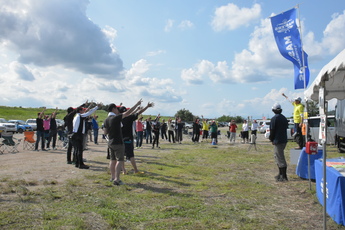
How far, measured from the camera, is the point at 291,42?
28.9ft

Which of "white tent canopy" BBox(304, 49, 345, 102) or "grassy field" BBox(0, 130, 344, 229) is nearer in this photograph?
"white tent canopy" BBox(304, 49, 345, 102)

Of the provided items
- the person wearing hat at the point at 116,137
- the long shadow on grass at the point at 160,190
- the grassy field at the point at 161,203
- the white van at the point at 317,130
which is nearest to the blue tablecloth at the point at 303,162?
the grassy field at the point at 161,203

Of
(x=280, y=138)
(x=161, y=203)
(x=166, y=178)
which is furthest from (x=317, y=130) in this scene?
(x=161, y=203)

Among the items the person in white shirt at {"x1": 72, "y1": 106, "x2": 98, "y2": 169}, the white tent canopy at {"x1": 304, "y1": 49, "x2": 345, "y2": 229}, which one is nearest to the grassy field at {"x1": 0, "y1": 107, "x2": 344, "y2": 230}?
the person in white shirt at {"x1": 72, "y1": 106, "x2": 98, "y2": 169}

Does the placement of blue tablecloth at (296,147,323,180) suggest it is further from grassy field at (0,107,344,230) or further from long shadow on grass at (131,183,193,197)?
long shadow on grass at (131,183,193,197)

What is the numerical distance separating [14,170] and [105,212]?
17.3 ft

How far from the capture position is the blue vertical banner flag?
8617 mm

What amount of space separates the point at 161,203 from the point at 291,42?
6.29 m

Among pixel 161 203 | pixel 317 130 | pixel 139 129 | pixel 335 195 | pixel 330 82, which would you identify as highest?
pixel 330 82

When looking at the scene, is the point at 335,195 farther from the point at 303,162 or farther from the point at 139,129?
the point at 139,129

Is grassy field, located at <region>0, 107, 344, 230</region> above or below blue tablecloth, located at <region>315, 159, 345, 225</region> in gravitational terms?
below

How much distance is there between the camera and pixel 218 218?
185 inches

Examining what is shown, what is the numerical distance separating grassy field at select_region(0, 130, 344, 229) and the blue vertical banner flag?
310cm

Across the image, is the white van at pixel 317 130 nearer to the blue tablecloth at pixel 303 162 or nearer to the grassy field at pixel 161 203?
the blue tablecloth at pixel 303 162
